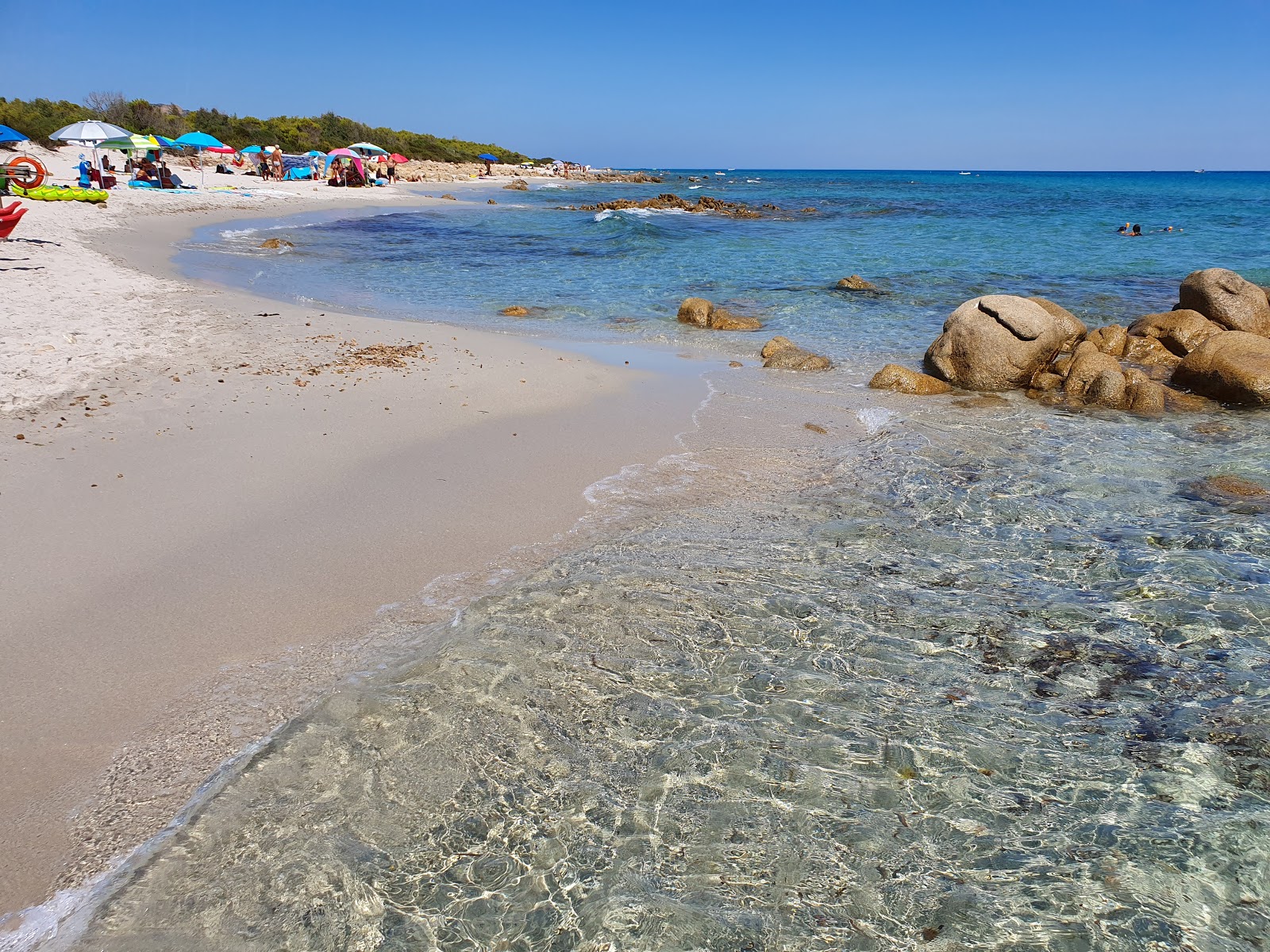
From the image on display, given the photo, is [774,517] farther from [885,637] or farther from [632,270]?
[632,270]

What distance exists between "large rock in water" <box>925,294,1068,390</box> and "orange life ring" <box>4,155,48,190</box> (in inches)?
885

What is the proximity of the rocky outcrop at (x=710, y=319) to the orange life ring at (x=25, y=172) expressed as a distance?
58.9 ft

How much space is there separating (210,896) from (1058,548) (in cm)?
526

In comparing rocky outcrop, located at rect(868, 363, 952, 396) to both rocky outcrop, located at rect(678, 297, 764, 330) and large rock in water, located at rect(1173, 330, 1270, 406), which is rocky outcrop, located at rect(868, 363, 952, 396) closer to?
large rock in water, located at rect(1173, 330, 1270, 406)

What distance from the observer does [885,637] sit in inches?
170

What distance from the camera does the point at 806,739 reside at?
140 inches

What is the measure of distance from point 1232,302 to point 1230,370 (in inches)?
118

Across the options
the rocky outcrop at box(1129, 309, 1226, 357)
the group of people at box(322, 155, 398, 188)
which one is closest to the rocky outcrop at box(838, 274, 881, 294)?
the rocky outcrop at box(1129, 309, 1226, 357)

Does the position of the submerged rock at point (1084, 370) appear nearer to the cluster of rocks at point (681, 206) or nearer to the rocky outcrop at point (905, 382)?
the rocky outcrop at point (905, 382)

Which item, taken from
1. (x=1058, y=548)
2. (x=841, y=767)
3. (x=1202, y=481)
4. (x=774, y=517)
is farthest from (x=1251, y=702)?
(x=1202, y=481)

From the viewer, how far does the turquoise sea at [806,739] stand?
8.94 ft

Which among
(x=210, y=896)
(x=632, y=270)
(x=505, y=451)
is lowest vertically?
(x=210, y=896)

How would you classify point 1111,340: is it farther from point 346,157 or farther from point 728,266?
point 346,157

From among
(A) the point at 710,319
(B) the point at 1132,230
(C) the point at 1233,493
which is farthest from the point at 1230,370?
(B) the point at 1132,230
